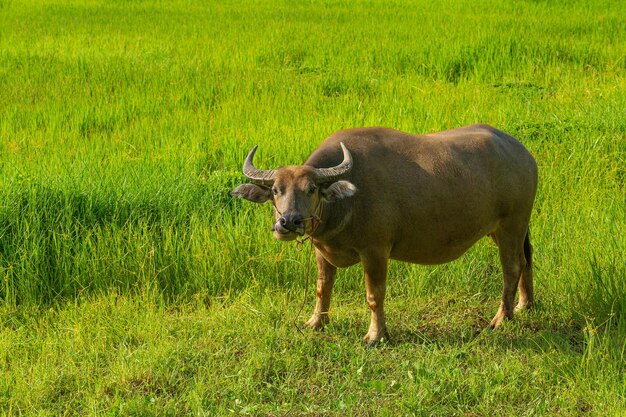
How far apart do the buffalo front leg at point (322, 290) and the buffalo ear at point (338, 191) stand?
631 millimetres

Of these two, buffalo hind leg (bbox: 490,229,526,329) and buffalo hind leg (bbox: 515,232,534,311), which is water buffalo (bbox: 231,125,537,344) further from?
buffalo hind leg (bbox: 515,232,534,311)

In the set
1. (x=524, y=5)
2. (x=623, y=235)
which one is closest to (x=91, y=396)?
(x=623, y=235)

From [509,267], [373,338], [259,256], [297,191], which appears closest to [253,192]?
[297,191]

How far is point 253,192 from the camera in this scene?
3.72m

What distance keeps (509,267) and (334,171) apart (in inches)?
49.8

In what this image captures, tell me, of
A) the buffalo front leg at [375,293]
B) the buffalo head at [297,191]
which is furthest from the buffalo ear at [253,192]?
the buffalo front leg at [375,293]

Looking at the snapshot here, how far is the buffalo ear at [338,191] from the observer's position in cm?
361

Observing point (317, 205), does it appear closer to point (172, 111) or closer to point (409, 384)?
point (409, 384)

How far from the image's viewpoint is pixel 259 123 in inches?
283

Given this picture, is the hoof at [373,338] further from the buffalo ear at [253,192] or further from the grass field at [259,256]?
the buffalo ear at [253,192]

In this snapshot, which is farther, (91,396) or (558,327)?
(558,327)

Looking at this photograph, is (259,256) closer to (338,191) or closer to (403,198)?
(403,198)

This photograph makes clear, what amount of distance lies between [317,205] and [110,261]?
1761 mm

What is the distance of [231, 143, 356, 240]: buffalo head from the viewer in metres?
3.49
